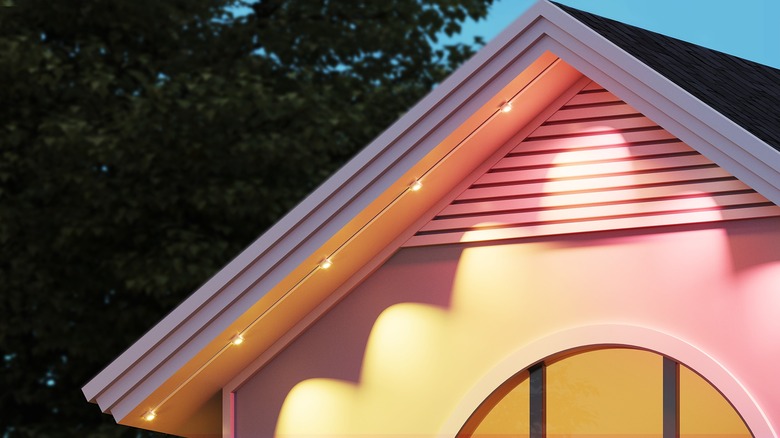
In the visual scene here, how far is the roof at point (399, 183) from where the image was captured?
22.7 ft

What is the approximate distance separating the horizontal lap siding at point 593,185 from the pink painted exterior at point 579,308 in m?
0.09

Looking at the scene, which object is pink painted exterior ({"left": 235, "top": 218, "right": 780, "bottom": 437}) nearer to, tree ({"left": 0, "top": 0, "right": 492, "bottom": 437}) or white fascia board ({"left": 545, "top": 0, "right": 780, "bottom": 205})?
white fascia board ({"left": 545, "top": 0, "right": 780, "bottom": 205})

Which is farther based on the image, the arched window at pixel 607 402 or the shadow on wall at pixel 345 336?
the shadow on wall at pixel 345 336

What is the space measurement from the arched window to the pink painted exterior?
92 mm

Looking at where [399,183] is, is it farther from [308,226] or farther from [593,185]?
[593,185]

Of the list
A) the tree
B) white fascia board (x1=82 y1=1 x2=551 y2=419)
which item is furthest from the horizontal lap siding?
the tree

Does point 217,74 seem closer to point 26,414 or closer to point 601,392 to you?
point 26,414

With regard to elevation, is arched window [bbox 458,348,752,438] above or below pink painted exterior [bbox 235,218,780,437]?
below

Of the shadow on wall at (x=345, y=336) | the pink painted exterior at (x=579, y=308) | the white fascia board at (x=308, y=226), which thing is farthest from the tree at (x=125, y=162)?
the white fascia board at (x=308, y=226)

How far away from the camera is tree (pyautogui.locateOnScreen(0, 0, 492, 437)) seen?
1555cm

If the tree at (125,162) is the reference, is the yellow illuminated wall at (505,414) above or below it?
below

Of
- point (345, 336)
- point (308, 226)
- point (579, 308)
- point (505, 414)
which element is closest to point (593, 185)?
point (579, 308)

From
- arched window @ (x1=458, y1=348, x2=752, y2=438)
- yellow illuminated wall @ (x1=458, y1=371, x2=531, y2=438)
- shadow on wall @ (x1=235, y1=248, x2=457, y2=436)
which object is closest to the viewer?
arched window @ (x1=458, y1=348, x2=752, y2=438)

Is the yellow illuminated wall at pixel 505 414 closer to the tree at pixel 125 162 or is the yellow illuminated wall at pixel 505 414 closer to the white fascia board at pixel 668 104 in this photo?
the white fascia board at pixel 668 104
